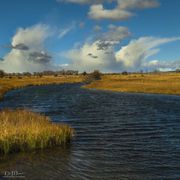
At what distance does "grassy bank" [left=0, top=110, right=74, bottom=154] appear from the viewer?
20.1m

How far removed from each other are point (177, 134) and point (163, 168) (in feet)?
33.5

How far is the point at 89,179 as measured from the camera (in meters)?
15.7

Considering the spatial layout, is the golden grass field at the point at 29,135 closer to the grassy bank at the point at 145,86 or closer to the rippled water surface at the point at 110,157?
the rippled water surface at the point at 110,157

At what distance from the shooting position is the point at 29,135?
20.8m

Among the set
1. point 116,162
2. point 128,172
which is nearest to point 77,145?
point 116,162

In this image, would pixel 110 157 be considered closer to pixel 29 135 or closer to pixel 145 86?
pixel 29 135

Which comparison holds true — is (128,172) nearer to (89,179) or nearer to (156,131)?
(89,179)

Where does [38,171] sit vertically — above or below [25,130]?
below

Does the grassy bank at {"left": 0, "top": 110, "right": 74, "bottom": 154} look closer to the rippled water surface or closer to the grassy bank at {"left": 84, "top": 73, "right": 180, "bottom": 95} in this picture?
the rippled water surface

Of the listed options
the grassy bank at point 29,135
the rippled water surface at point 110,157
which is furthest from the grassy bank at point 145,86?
the grassy bank at point 29,135

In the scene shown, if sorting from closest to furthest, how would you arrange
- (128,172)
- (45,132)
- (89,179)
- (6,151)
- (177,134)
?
(89,179) → (128,172) → (6,151) → (45,132) → (177,134)

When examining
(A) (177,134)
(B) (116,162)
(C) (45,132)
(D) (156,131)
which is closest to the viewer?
(B) (116,162)

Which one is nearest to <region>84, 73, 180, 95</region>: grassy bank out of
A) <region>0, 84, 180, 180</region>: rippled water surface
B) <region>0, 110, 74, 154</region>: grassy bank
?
<region>0, 84, 180, 180</region>: rippled water surface

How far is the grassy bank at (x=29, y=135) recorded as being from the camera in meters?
20.1
